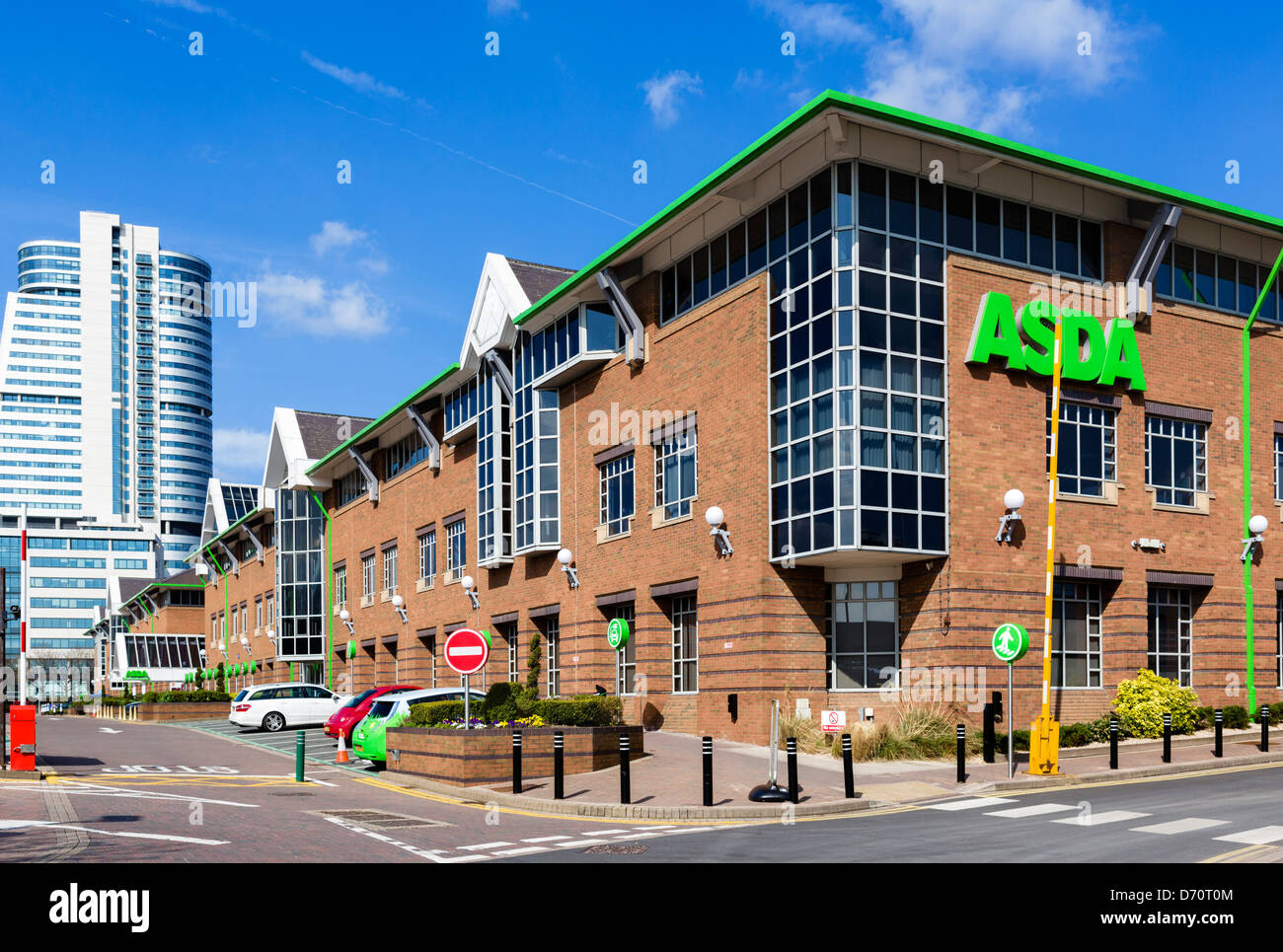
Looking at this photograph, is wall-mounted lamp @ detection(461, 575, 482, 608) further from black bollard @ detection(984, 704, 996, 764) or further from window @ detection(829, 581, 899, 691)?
black bollard @ detection(984, 704, 996, 764)

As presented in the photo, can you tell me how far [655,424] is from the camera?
105 feet

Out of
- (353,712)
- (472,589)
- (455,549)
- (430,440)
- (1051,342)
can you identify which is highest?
(1051,342)

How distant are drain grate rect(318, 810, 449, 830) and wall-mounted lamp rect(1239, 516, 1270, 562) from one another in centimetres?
2137

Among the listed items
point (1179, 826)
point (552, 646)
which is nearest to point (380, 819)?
point (1179, 826)

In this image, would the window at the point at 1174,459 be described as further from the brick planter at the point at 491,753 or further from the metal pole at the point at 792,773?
the metal pole at the point at 792,773

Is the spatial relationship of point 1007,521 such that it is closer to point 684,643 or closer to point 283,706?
point 684,643

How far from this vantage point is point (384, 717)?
2703 cm

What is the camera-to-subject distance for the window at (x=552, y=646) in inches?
1473

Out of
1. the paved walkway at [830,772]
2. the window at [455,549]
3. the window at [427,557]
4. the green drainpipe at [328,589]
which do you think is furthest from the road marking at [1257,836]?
the green drainpipe at [328,589]

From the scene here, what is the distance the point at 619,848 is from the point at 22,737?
14.6 m

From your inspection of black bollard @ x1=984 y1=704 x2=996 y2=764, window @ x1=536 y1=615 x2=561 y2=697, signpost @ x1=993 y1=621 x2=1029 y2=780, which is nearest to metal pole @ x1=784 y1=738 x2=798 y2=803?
signpost @ x1=993 y1=621 x2=1029 y2=780
